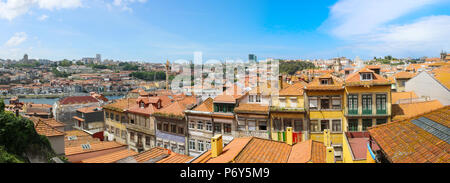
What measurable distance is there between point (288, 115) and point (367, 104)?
5785 mm

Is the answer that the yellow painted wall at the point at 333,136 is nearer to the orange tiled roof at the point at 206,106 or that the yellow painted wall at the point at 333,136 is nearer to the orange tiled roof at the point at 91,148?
the orange tiled roof at the point at 206,106

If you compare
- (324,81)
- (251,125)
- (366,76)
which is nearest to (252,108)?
(251,125)

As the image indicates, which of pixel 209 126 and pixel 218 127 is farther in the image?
pixel 209 126

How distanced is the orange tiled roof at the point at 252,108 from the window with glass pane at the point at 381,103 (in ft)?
26.5

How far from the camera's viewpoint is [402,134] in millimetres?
8180

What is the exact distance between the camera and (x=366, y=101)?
62.0ft

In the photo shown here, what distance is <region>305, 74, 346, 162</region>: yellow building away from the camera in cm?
1934

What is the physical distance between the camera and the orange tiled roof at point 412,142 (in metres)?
6.21

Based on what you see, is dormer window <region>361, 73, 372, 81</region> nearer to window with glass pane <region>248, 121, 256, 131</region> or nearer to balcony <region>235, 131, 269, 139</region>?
balcony <region>235, 131, 269, 139</region>

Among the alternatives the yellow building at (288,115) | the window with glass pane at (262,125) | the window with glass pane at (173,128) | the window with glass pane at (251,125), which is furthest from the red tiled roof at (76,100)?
the yellow building at (288,115)

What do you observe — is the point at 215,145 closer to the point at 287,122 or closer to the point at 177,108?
the point at 287,122
